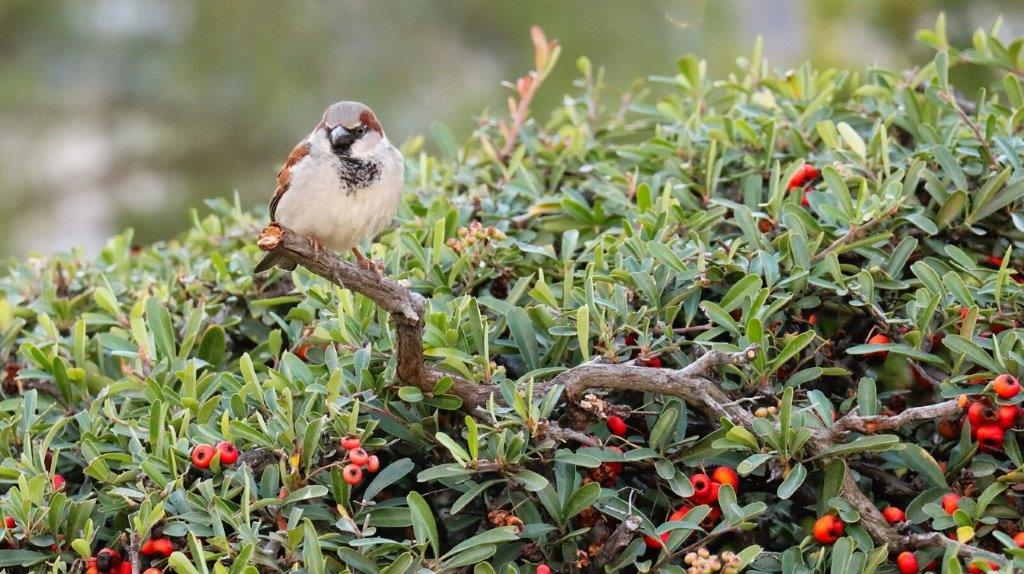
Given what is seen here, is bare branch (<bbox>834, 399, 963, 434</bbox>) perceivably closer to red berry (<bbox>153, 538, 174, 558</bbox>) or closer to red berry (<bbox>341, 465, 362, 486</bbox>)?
red berry (<bbox>341, 465, 362, 486</bbox>)

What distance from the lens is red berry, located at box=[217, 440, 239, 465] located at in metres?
1.67

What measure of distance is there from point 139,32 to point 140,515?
4.83 metres

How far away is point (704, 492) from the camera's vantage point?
1605mm

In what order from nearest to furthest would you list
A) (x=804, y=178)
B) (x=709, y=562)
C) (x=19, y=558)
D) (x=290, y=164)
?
1. (x=709, y=562)
2. (x=19, y=558)
3. (x=804, y=178)
4. (x=290, y=164)

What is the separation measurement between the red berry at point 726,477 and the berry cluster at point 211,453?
703mm

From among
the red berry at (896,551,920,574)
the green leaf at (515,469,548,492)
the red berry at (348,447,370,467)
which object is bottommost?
the red berry at (896,551,920,574)

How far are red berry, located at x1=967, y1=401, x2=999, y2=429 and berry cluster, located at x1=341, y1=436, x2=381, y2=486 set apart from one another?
0.83m

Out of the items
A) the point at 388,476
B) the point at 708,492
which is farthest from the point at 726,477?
the point at 388,476

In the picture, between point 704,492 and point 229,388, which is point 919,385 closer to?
point 704,492

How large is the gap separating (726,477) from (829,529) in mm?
156

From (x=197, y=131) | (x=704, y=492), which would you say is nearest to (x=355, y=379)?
(x=704, y=492)

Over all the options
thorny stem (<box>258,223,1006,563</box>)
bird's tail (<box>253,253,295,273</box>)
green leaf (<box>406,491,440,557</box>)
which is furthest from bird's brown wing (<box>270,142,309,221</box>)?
green leaf (<box>406,491,440,557</box>)

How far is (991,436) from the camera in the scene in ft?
5.18

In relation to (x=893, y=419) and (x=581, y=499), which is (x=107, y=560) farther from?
(x=893, y=419)
